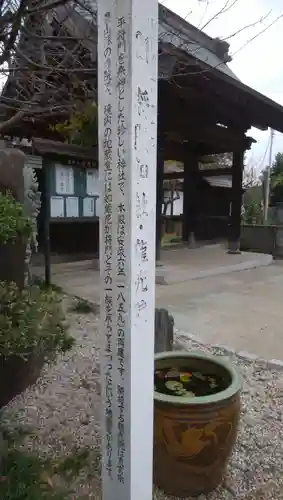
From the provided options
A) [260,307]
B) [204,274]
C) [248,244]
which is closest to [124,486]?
[260,307]

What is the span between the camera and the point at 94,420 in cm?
242

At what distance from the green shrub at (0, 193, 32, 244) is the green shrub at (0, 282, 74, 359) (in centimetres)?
38

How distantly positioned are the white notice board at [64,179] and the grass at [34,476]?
4.97 metres

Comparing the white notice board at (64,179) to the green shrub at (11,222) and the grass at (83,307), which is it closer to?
the grass at (83,307)

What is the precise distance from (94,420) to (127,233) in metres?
1.68

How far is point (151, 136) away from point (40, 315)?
0.89 meters

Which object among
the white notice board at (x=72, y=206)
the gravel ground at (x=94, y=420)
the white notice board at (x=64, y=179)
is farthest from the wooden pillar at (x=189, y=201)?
the gravel ground at (x=94, y=420)

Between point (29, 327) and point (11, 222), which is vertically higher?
point (11, 222)

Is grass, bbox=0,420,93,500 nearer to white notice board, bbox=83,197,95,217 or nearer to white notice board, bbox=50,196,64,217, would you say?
white notice board, bbox=50,196,64,217

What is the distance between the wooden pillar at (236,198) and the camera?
28.8 feet

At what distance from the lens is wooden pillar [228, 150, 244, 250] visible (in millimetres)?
8781

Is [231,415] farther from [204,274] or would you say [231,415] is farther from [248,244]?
[248,244]

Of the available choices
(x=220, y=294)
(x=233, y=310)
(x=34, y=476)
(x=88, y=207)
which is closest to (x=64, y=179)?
(x=88, y=207)

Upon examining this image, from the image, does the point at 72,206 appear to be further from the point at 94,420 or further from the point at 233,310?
the point at 94,420
